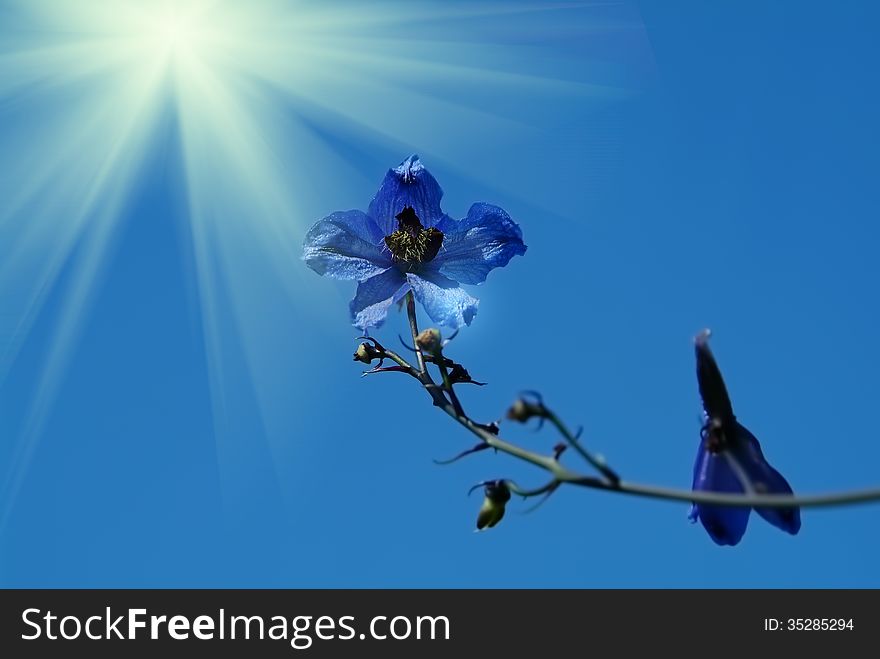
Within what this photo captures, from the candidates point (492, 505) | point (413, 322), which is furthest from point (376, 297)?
point (492, 505)

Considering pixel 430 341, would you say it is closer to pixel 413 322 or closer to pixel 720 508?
pixel 413 322

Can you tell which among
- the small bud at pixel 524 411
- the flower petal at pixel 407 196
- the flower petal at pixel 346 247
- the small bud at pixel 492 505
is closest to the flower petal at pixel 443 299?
the flower petal at pixel 346 247

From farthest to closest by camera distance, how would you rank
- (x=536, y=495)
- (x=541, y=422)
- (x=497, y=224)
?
1. (x=497, y=224)
2. (x=536, y=495)
3. (x=541, y=422)

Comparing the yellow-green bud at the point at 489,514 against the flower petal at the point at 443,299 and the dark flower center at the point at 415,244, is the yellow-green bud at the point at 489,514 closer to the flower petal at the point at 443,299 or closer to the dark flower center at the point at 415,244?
the flower petal at the point at 443,299

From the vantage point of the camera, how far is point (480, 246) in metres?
3.60

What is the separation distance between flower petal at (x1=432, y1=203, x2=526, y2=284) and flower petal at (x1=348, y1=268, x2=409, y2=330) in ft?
0.63

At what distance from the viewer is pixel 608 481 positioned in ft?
6.10

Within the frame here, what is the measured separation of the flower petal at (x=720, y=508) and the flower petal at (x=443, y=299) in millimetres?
1003

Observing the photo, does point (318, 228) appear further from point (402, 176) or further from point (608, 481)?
point (608, 481)

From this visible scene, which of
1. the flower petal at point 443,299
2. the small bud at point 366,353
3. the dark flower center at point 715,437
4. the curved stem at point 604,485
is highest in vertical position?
the flower petal at point 443,299

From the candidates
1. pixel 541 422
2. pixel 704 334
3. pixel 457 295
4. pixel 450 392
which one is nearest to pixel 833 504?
pixel 541 422

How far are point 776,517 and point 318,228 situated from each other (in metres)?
2.00

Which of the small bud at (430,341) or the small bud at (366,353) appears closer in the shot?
the small bud at (430,341)

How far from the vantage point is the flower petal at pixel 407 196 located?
3.74 meters
